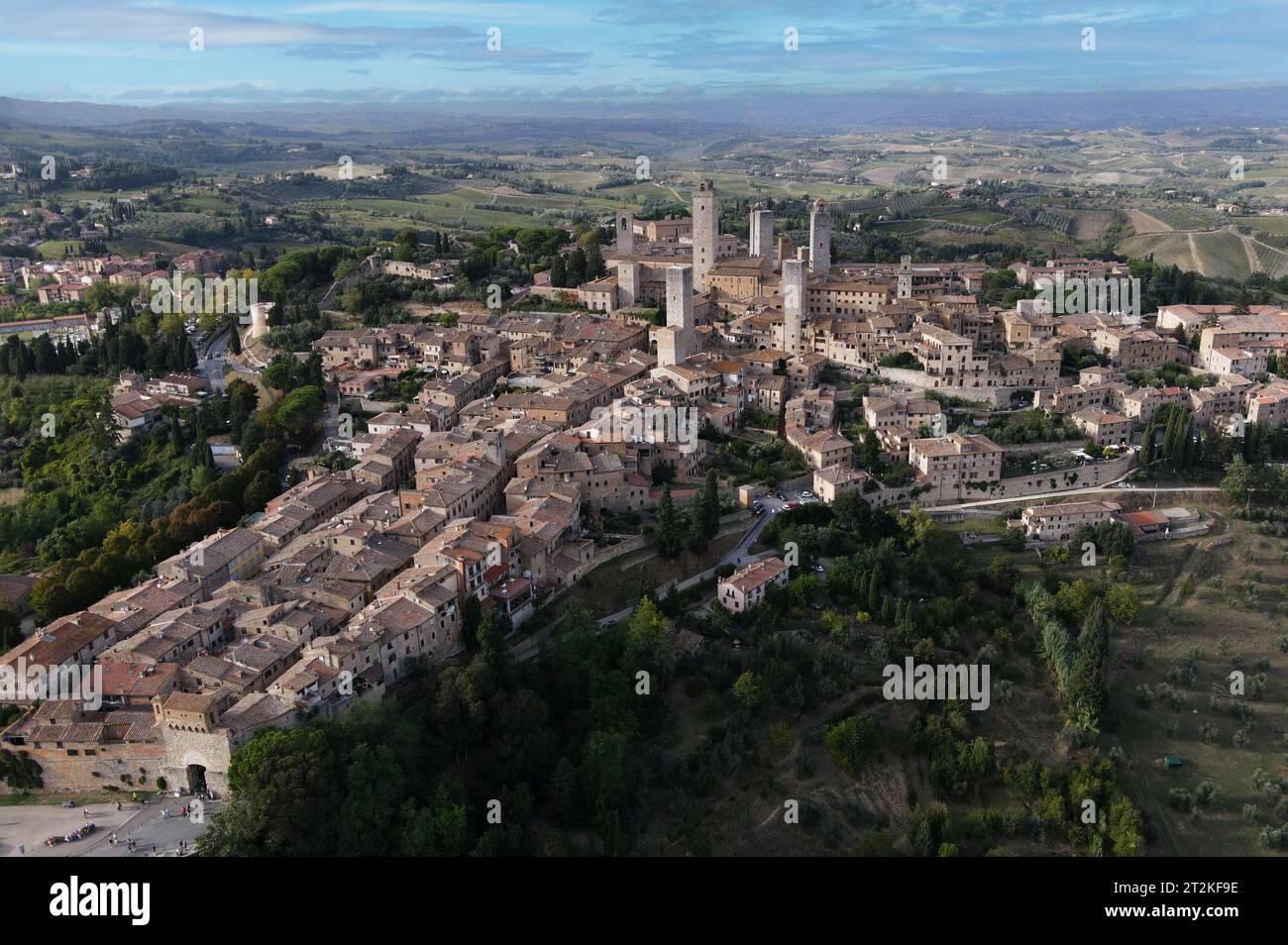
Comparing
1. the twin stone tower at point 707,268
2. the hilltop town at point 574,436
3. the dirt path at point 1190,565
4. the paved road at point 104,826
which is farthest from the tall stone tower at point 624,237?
the paved road at point 104,826

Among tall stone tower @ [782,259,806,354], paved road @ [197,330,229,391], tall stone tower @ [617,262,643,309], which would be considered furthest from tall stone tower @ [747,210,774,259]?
paved road @ [197,330,229,391]

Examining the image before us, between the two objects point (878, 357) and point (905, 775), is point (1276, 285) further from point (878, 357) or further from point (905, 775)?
point (905, 775)

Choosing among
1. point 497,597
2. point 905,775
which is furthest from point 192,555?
point 905,775

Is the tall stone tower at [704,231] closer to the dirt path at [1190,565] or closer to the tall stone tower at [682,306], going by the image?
the tall stone tower at [682,306]

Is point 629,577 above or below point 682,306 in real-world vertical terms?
below

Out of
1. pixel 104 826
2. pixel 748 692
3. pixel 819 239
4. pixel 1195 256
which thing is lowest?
pixel 104 826

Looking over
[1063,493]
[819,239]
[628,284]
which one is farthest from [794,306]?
[1063,493]

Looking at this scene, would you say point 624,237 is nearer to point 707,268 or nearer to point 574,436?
point 707,268
